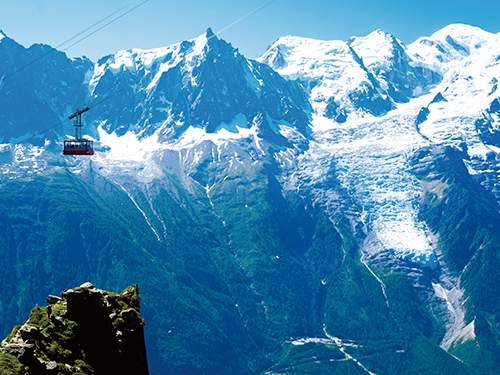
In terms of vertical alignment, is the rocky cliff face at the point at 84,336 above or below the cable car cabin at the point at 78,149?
below

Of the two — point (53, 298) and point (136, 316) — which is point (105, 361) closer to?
point (136, 316)

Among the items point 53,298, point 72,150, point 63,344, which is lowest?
point 63,344

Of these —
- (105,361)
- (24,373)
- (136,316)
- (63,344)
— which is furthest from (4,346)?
(136,316)

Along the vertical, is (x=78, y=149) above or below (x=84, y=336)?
above

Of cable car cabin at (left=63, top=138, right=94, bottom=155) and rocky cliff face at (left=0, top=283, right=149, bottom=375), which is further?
cable car cabin at (left=63, top=138, right=94, bottom=155)

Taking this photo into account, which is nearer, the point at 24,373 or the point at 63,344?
the point at 24,373

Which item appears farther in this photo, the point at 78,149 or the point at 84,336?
the point at 78,149

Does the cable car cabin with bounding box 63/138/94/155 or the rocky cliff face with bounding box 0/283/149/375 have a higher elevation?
the cable car cabin with bounding box 63/138/94/155

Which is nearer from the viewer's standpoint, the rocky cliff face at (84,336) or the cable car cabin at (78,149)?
the rocky cliff face at (84,336)
